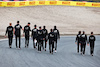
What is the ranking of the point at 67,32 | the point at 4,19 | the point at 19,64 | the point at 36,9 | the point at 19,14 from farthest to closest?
the point at 36,9 < the point at 19,14 < the point at 4,19 < the point at 67,32 < the point at 19,64

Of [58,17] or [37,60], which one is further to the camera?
[58,17]

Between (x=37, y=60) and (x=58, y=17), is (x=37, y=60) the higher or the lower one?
the lower one

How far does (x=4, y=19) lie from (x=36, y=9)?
9.35 m

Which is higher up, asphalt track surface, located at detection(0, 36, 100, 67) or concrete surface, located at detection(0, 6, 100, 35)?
concrete surface, located at detection(0, 6, 100, 35)

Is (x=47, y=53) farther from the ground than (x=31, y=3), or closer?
closer

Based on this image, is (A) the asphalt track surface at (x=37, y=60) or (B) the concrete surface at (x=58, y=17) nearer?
(A) the asphalt track surface at (x=37, y=60)

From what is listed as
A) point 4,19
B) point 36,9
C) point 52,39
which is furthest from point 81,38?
point 36,9

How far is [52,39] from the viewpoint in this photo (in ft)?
63.4

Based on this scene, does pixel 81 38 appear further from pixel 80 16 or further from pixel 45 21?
pixel 80 16

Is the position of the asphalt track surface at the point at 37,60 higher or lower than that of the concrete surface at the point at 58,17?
lower

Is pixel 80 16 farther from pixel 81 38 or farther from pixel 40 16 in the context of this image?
pixel 81 38

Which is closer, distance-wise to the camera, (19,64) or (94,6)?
(19,64)

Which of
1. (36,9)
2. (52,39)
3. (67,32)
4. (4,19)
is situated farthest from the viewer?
(36,9)

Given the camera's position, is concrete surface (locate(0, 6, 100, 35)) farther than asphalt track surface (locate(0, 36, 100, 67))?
Yes
